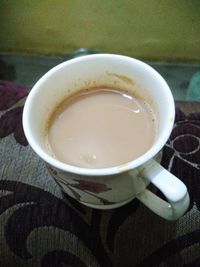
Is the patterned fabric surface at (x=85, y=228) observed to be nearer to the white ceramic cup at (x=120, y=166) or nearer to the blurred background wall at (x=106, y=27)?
the white ceramic cup at (x=120, y=166)

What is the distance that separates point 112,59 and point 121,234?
6.9 inches

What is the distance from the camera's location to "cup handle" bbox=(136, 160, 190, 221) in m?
0.39

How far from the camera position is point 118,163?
0.45m

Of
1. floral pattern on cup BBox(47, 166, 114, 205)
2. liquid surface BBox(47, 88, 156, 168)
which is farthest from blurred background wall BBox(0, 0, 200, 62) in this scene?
floral pattern on cup BBox(47, 166, 114, 205)

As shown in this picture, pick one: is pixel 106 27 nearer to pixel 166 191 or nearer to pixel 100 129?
pixel 100 129

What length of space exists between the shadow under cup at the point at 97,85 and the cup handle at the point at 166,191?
0.01 m

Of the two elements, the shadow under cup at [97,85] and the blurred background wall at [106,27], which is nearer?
the shadow under cup at [97,85]

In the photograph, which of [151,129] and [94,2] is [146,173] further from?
[94,2]

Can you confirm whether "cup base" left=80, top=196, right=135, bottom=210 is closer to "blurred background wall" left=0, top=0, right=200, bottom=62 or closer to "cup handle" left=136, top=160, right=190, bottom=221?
"cup handle" left=136, top=160, right=190, bottom=221

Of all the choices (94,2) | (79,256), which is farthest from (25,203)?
(94,2)

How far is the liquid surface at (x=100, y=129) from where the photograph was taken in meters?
0.45

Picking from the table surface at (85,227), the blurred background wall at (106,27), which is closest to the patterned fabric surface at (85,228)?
the table surface at (85,227)

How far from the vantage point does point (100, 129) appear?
0.47 m

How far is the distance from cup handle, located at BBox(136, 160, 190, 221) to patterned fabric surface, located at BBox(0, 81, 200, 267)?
0.21 feet
